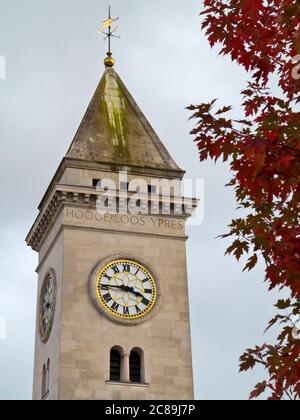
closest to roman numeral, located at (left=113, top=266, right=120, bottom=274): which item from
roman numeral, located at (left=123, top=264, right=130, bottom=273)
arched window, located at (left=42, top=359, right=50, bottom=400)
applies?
roman numeral, located at (left=123, top=264, right=130, bottom=273)

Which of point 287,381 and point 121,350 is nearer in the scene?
point 287,381

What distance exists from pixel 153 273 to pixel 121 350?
354 cm

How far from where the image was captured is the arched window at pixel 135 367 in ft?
111

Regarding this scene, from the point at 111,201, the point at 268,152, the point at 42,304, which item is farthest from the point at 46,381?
the point at 268,152

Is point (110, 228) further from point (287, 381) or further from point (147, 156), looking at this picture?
point (287, 381)

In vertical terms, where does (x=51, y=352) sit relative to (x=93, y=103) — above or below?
below

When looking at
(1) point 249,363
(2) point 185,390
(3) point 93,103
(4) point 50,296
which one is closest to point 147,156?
(3) point 93,103

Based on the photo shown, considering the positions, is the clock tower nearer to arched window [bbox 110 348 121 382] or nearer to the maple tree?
arched window [bbox 110 348 121 382]

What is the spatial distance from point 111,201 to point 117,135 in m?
3.88

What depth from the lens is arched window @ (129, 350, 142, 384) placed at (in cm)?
3372

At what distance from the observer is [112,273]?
34.8 meters

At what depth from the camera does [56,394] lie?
3266 centimetres
